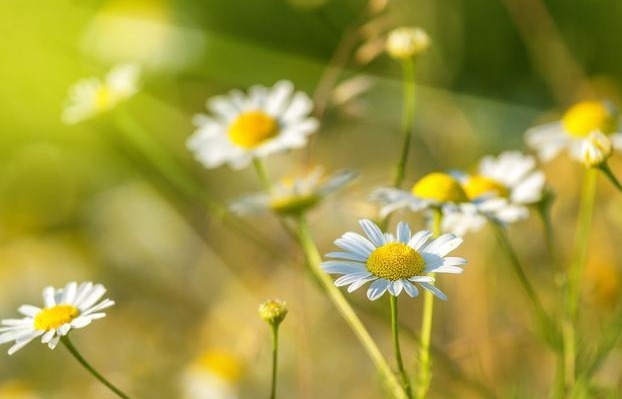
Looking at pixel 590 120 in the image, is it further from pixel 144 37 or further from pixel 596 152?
pixel 144 37

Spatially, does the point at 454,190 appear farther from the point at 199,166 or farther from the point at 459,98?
the point at 199,166

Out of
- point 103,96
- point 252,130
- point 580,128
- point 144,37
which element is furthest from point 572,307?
point 144,37

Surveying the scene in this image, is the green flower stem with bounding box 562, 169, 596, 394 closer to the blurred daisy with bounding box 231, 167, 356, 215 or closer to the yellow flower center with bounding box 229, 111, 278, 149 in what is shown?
the blurred daisy with bounding box 231, 167, 356, 215

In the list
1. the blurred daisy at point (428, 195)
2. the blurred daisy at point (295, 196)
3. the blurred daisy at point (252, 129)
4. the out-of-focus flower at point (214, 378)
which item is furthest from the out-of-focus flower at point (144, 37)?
the blurred daisy at point (428, 195)

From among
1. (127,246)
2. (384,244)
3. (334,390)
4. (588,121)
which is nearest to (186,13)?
(127,246)

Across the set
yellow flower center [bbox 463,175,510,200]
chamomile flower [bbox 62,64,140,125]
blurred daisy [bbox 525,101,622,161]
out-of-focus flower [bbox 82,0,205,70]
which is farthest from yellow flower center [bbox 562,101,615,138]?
out-of-focus flower [bbox 82,0,205,70]

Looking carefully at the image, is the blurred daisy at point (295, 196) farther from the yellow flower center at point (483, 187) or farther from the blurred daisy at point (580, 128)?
the blurred daisy at point (580, 128)
